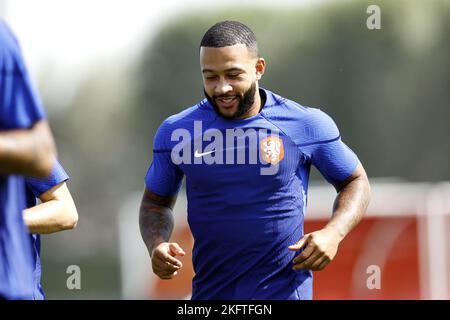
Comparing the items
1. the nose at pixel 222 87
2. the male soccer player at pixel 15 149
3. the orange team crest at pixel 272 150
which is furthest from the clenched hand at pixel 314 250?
the male soccer player at pixel 15 149

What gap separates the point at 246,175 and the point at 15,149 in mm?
2293

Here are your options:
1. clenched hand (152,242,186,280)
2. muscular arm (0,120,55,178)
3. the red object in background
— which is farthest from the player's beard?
the red object in background

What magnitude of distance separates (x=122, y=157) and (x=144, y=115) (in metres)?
1.50

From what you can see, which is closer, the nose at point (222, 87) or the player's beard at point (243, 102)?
the nose at point (222, 87)

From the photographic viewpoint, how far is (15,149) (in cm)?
517

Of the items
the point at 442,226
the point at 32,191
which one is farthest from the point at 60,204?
the point at 442,226

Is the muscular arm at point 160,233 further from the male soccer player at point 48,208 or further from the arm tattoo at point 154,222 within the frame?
the male soccer player at point 48,208

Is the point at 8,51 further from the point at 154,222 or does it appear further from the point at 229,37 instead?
the point at 154,222

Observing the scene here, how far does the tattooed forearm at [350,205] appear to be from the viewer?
7.19m

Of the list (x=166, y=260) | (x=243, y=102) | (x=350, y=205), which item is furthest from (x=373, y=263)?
(x=166, y=260)

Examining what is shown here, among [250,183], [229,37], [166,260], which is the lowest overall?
[166,260]

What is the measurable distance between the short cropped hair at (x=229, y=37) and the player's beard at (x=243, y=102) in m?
0.24

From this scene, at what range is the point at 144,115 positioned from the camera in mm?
39906
